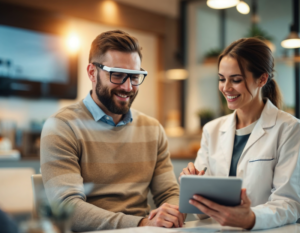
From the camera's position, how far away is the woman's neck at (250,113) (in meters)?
1.58

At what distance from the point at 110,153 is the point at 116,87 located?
29 cm

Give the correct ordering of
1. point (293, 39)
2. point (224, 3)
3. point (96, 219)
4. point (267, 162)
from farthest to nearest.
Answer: point (293, 39)
point (224, 3)
point (267, 162)
point (96, 219)

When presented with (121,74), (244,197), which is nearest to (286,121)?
(244,197)

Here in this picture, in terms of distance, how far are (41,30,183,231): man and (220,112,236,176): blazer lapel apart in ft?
0.88

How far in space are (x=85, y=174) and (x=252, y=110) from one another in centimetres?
81

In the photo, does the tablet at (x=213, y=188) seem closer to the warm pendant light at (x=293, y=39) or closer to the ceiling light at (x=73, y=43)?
the warm pendant light at (x=293, y=39)

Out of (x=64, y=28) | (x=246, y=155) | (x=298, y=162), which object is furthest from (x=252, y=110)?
(x=64, y=28)

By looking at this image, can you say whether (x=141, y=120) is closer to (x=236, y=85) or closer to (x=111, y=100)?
(x=111, y=100)

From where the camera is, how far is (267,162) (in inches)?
56.0

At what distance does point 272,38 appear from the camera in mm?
4703

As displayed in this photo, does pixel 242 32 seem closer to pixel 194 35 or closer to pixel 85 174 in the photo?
→ pixel 194 35

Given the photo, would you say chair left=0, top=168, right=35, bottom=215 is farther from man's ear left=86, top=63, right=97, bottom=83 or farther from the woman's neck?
the woman's neck

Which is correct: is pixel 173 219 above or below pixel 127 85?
below

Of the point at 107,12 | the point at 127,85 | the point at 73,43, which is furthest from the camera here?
the point at 107,12
